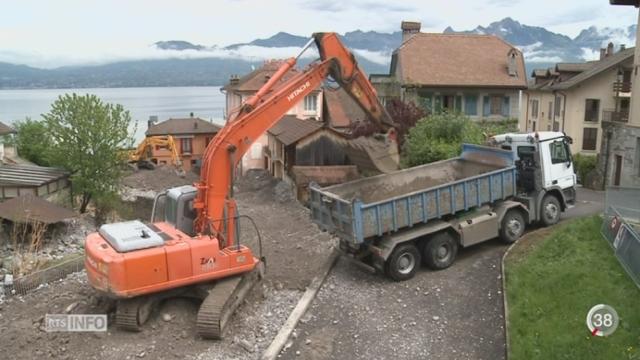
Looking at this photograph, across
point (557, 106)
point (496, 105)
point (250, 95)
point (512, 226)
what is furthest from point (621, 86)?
point (512, 226)

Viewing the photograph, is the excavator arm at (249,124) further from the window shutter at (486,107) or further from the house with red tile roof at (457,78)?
the window shutter at (486,107)

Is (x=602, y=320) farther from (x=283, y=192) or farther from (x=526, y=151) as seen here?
(x=283, y=192)

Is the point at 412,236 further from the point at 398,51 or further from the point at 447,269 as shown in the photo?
the point at 398,51

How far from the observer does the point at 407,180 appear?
17.4m

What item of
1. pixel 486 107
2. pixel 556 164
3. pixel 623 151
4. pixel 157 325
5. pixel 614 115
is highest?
pixel 486 107

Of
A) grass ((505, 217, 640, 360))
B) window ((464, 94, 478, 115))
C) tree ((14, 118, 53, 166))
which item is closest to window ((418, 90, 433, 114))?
window ((464, 94, 478, 115))

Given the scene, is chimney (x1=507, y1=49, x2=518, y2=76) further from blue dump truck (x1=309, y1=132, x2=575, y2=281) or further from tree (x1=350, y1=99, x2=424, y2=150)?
blue dump truck (x1=309, y1=132, x2=575, y2=281)

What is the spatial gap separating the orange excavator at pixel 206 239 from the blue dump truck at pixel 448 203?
101 inches

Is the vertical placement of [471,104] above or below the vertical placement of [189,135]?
above

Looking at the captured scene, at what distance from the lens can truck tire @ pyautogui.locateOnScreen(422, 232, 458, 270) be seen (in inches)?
596

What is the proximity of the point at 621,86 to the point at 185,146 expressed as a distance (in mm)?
36968

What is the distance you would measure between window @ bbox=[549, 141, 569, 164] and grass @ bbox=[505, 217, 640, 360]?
2867mm

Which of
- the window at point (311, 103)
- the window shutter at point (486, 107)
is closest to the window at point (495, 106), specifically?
the window shutter at point (486, 107)

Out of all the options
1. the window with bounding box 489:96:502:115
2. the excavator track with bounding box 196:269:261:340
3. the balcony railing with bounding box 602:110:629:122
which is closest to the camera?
the excavator track with bounding box 196:269:261:340
